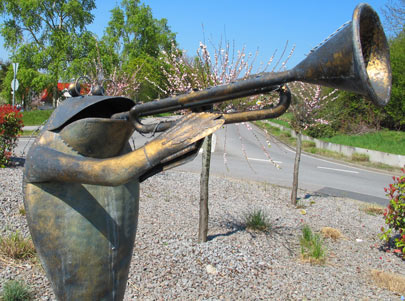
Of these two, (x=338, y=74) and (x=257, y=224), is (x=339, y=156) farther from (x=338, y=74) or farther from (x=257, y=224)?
(x=338, y=74)

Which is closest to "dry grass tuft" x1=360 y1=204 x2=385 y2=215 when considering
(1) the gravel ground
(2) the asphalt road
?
(1) the gravel ground

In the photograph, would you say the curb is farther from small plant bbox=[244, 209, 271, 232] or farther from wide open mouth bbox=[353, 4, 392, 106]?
wide open mouth bbox=[353, 4, 392, 106]

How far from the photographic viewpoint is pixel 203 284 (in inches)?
168

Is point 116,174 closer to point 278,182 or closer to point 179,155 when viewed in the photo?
point 179,155

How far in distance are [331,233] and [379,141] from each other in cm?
1330

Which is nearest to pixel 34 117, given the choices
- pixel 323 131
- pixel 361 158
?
pixel 323 131

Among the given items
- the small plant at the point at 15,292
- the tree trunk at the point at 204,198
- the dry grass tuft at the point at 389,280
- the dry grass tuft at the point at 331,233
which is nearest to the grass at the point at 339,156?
the dry grass tuft at the point at 331,233

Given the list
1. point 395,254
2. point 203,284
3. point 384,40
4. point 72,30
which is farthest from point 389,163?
point 72,30

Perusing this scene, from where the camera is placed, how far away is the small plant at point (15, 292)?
3.57 meters

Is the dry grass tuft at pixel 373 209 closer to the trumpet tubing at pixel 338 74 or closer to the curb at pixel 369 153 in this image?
the trumpet tubing at pixel 338 74

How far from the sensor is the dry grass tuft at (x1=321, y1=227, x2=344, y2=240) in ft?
20.1

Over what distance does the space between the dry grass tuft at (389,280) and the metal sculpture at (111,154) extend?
3530mm

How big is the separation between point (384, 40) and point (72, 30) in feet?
94.3

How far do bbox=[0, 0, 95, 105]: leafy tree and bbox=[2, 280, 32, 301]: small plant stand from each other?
23.8 metres
